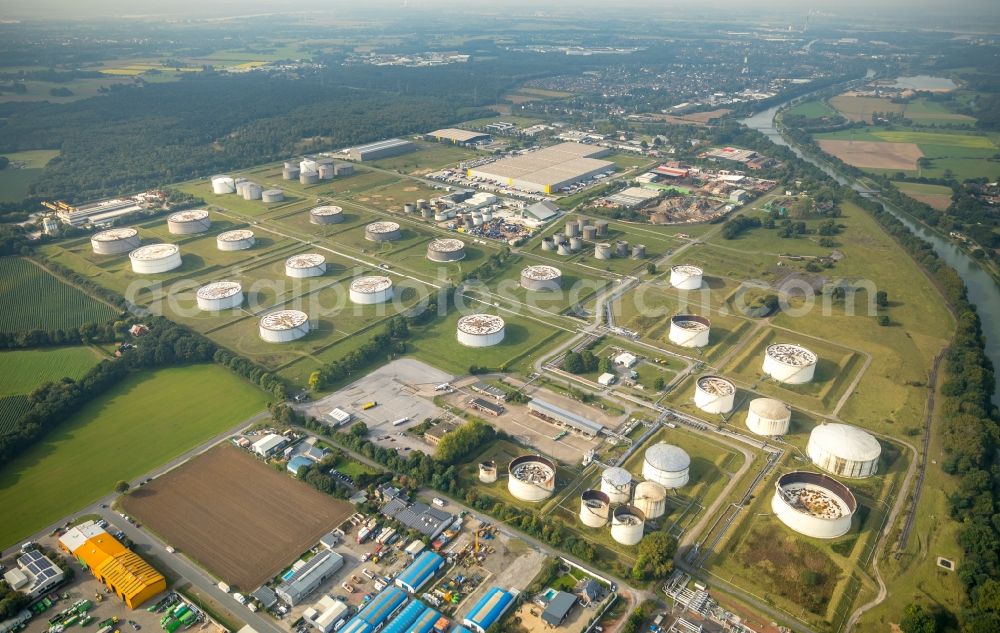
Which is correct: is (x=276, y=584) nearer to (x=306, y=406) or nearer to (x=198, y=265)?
(x=306, y=406)

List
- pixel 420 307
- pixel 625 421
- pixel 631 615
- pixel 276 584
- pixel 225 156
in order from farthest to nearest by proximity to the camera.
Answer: pixel 225 156
pixel 420 307
pixel 625 421
pixel 276 584
pixel 631 615

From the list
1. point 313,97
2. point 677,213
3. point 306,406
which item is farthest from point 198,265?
point 313,97

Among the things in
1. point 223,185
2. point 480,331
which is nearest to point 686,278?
point 480,331

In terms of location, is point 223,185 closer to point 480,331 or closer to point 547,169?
point 547,169

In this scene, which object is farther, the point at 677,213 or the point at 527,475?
the point at 677,213

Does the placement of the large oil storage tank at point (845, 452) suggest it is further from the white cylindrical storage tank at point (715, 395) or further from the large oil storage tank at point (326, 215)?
the large oil storage tank at point (326, 215)

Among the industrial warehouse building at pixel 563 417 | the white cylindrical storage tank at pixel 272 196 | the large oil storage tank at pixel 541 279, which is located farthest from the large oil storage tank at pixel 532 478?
the white cylindrical storage tank at pixel 272 196
